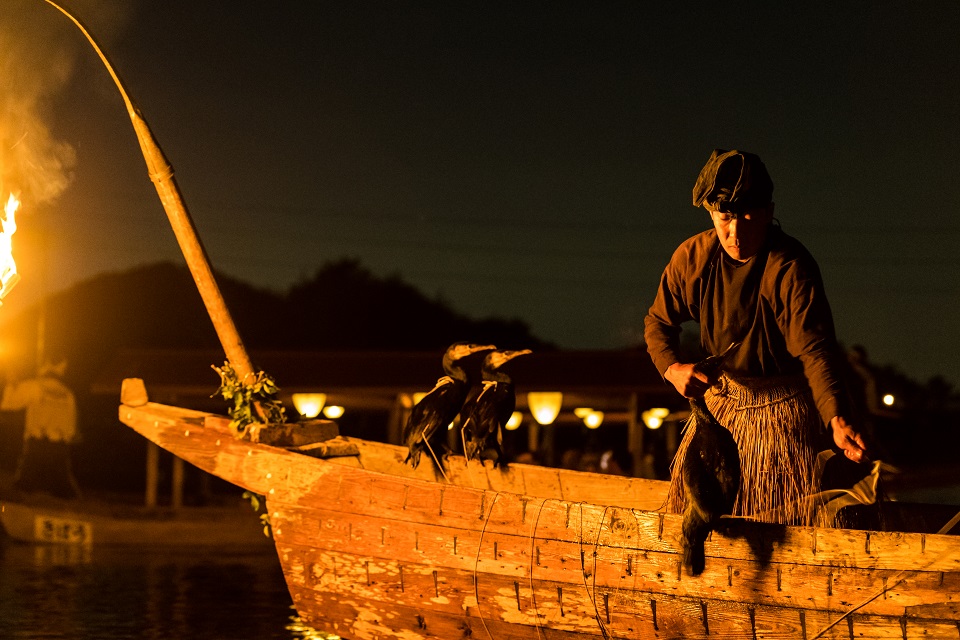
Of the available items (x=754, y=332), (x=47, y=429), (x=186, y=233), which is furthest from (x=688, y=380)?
(x=47, y=429)

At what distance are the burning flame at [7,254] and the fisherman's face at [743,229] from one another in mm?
4651

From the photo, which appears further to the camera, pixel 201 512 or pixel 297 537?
pixel 201 512

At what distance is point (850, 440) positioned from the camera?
4.58 m

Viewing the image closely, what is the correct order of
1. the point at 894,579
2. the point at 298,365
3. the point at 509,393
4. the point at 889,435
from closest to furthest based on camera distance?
1. the point at 894,579
2. the point at 509,393
3. the point at 889,435
4. the point at 298,365

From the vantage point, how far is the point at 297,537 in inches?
255

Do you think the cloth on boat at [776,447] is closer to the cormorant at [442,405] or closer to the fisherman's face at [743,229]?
the fisherman's face at [743,229]

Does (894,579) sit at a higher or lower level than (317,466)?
lower

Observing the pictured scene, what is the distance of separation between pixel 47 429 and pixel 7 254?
32.6 ft

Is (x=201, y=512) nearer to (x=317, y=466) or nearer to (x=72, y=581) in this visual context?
(x=72, y=581)

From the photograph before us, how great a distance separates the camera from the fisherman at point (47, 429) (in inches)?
648

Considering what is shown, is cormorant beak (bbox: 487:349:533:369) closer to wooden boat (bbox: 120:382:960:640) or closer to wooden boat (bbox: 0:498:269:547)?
wooden boat (bbox: 120:382:960:640)

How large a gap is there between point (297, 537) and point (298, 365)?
481 inches

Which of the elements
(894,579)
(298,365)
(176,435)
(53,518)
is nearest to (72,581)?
(53,518)

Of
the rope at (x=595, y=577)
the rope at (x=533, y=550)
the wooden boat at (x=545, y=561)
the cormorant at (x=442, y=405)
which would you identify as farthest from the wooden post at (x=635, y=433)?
the rope at (x=595, y=577)
